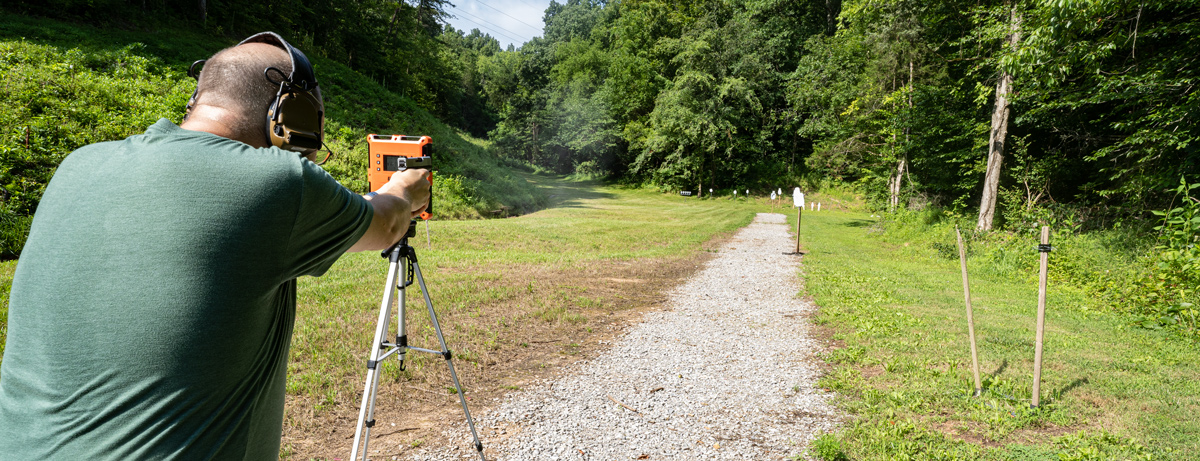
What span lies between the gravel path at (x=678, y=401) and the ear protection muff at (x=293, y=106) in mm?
2826

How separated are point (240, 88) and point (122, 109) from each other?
16.0 m

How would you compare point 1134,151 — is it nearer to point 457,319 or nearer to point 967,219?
point 967,219

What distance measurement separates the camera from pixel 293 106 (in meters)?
1.52

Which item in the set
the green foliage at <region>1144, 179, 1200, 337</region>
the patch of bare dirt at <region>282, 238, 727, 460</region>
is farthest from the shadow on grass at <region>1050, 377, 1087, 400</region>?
the patch of bare dirt at <region>282, 238, 727, 460</region>

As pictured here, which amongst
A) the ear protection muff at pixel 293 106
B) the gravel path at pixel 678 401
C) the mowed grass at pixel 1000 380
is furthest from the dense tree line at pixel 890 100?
the ear protection muff at pixel 293 106

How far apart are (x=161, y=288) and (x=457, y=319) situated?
5804 millimetres

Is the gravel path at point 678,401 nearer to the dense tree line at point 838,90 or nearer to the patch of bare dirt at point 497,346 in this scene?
the patch of bare dirt at point 497,346

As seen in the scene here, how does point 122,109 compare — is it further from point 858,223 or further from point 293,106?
point 858,223

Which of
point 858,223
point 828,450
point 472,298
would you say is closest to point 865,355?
point 828,450

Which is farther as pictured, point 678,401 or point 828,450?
point 678,401

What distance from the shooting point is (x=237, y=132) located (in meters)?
1.44

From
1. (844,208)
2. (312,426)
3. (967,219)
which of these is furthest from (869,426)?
(844,208)

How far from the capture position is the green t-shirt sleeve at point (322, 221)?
1274 mm

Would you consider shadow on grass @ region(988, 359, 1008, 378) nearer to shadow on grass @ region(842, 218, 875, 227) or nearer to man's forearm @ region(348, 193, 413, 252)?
man's forearm @ region(348, 193, 413, 252)
